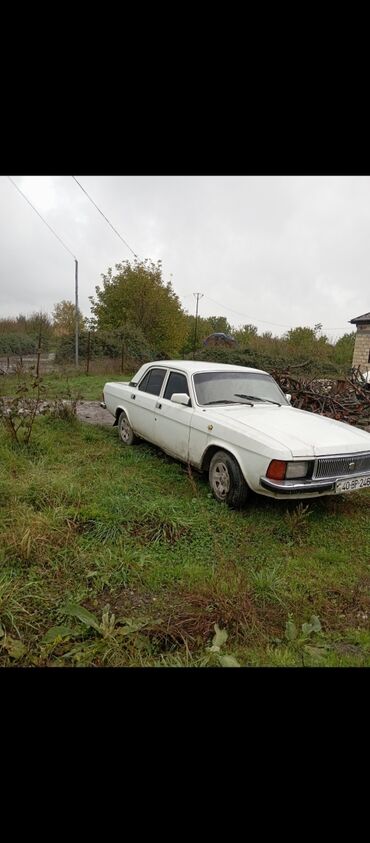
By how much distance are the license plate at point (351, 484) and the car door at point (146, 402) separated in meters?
2.37

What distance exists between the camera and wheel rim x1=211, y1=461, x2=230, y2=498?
3.50 metres

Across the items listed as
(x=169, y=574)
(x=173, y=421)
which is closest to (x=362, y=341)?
(x=173, y=421)

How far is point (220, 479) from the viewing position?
11.8ft

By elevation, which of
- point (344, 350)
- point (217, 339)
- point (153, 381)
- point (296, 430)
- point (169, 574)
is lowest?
point (169, 574)

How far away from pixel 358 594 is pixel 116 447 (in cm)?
362

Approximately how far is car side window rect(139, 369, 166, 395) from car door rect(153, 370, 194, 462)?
0.60 feet

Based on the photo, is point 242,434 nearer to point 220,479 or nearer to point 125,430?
point 220,479

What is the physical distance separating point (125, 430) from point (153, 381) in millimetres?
979

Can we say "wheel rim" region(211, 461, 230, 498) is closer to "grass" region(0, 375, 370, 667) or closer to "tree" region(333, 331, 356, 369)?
"grass" region(0, 375, 370, 667)

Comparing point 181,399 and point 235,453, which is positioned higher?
point 181,399

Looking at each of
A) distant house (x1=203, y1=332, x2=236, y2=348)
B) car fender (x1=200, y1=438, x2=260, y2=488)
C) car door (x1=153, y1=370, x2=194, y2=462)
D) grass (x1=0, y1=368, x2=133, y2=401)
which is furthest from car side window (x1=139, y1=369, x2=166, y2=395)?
distant house (x1=203, y1=332, x2=236, y2=348)
